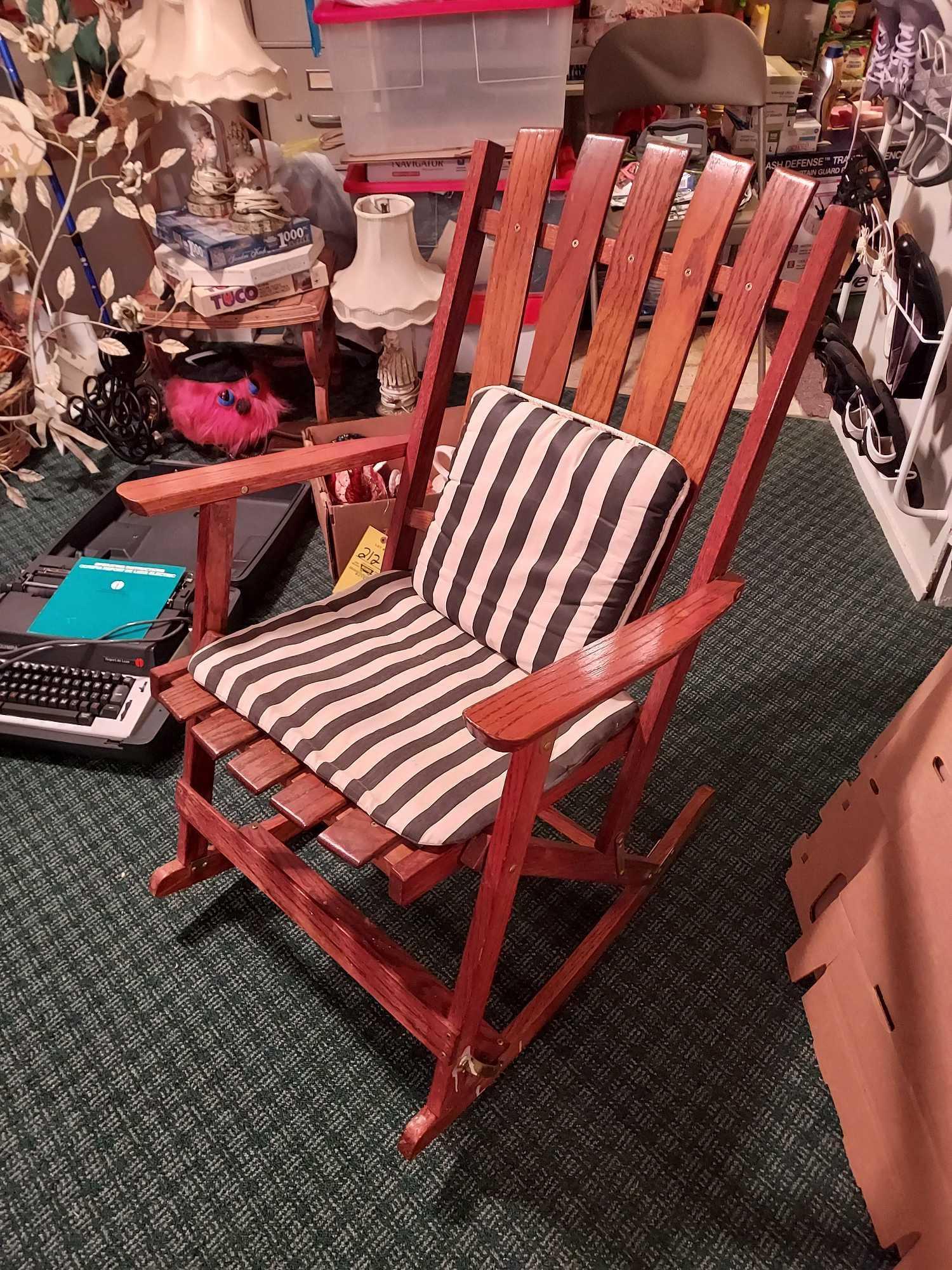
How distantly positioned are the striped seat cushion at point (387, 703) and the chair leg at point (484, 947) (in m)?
0.06

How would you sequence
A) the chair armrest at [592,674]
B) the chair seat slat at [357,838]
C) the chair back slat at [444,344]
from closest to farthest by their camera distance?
the chair armrest at [592,674]
the chair seat slat at [357,838]
the chair back slat at [444,344]

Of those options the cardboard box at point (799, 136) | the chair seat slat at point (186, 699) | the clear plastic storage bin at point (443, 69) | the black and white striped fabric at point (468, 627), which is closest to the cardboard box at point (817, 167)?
the cardboard box at point (799, 136)

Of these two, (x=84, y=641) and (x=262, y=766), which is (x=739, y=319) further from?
(x=84, y=641)

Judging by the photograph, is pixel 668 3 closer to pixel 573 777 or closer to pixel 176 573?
pixel 176 573

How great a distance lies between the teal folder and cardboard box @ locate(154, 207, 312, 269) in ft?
2.64

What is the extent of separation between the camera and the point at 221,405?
2.34 meters

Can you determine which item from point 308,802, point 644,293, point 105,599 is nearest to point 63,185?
point 105,599

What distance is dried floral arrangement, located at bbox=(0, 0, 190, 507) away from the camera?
1.95 m

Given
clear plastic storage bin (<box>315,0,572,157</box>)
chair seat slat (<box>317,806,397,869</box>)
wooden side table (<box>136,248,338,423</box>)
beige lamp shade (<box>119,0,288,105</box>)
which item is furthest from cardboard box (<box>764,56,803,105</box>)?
chair seat slat (<box>317,806,397,869</box>)

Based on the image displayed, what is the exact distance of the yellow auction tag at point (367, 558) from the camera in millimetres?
1837

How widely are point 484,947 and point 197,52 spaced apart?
195 centimetres

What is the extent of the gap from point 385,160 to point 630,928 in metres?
2.05

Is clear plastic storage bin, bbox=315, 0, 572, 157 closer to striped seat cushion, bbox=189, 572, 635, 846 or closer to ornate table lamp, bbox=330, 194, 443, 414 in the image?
ornate table lamp, bbox=330, 194, 443, 414

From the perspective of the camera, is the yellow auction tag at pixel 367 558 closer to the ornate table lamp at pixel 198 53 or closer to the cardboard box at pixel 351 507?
the cardboard box at pixel 351 507
